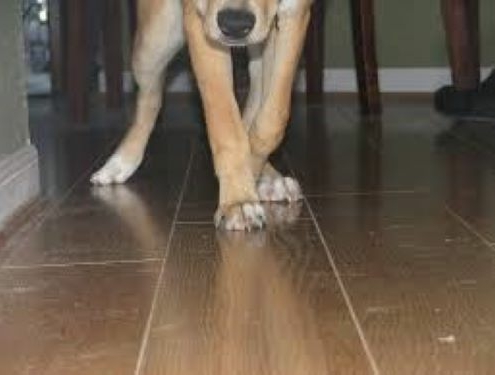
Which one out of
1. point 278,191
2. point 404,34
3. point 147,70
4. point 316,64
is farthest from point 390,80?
point 278,191

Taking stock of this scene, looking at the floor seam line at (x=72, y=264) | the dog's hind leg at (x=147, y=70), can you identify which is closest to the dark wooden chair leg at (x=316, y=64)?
the dog's hind leg at (x=147, y=70)

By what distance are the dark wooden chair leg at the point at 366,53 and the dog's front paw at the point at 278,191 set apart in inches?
62.7

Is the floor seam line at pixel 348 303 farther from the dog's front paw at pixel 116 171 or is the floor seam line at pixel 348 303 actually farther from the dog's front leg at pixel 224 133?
the dog's front paw at pixel 116 171

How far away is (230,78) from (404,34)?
9.44ft

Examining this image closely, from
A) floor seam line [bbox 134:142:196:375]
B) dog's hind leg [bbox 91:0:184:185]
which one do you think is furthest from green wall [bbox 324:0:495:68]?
floor seam line [bbox 134:142:196:375]

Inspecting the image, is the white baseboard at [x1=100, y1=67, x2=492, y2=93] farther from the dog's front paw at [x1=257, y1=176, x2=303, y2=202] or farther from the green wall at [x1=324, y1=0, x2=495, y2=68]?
the dog's front paw at [x1=257, y1=176, x2=303, y2=202]

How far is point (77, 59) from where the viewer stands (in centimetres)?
305

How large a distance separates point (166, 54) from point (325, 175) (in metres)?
0.41

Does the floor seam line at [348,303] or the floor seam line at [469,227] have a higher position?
the floor seam line at [348,303]

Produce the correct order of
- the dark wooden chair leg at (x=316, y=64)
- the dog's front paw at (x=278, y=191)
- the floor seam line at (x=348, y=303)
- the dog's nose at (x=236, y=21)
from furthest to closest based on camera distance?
the dark wooden chair leg at (x=316, y=64), the dog's front paw at (x=278, y=191), the dog's nose at (x=236, y=21), the floor seam line at (x=348, y=303)

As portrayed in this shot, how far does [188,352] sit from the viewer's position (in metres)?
0.88

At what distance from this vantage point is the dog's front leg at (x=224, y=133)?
57.3 inches

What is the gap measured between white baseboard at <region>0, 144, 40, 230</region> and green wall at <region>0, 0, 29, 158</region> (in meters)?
0.02

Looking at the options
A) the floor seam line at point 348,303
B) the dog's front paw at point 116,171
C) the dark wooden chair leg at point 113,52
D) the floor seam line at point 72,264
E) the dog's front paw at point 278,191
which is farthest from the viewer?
the dark wooden chair leg at point 113,52
